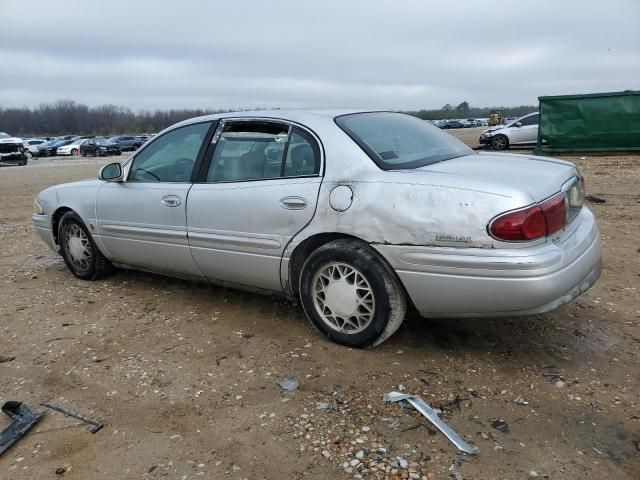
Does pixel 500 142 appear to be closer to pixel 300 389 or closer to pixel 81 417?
pixel 300 389

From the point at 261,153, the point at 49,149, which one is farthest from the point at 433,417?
the point at 49,149

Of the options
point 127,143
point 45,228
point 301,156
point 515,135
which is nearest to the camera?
point 301,156

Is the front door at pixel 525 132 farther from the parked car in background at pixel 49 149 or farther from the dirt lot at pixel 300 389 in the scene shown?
the parked car in background at pixel 49 149

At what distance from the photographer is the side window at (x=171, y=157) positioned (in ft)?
13.7

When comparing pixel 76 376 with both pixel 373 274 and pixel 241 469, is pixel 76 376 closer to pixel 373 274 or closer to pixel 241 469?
pixel 241 469

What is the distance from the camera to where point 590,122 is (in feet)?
45.2

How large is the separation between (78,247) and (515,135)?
58.4 ft

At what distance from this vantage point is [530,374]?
3156 mm

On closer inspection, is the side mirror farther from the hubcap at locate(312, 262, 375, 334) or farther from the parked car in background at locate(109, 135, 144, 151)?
the parked car in background at locate(109, 135, 144, 151)

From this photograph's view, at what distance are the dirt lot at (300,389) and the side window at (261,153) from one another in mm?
1081

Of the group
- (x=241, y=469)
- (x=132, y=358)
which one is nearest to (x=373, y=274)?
(x=241, y=469)

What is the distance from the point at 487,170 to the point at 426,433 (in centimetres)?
153

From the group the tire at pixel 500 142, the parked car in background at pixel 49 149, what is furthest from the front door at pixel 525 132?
the parked car in background at pixel 49 149

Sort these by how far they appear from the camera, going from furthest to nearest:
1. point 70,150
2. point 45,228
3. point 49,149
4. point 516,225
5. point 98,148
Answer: point 49,149
point 70,150
point 98,148
point 45,228
point 516,225
